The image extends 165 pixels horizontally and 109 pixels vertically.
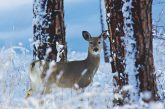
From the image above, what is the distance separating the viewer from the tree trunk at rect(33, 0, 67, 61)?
10.8 metres

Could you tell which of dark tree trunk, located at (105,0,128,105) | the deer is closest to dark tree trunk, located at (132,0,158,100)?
dark tree trunk, located at (105,0,128,105)

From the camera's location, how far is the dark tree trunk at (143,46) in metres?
6.37

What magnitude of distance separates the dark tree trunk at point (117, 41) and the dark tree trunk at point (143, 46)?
201 millimetres

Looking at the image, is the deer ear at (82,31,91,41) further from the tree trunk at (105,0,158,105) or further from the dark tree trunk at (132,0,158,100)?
the dark tree trunk at (132,0,158,100)

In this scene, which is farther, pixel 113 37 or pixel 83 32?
pixel 83 32

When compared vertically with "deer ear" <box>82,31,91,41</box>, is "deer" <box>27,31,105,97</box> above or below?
below

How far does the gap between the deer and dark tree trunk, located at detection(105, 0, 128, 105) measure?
3.15m

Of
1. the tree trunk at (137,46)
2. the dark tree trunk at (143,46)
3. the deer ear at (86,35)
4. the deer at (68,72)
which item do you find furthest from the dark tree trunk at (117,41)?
the deer ear at (86,35)

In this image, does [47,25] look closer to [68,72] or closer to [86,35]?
[68,72]

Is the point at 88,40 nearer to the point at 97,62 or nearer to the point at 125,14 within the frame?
the point at 97,62

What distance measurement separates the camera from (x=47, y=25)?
35.7 feet

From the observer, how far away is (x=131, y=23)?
6.41 metres

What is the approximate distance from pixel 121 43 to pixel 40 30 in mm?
4565

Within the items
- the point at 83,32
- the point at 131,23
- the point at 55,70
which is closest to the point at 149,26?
the point at 131,23
